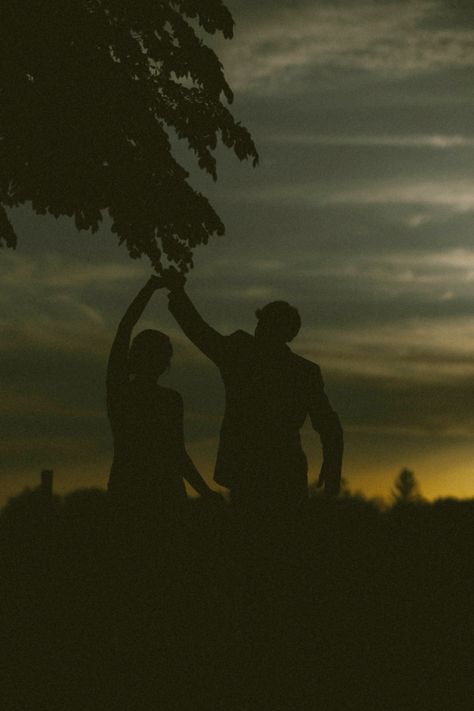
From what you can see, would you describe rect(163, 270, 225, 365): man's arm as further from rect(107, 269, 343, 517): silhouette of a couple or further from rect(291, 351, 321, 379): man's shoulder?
rect(291, 351, 321, 379): man's shoulder

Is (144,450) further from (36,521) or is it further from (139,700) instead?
(36,521)

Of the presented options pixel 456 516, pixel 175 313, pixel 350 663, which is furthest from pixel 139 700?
pixel 456 516

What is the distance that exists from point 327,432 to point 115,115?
9548 millimetres

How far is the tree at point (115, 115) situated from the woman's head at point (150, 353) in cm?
940

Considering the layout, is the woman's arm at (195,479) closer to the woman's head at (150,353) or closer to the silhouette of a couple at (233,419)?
the silhouette of a couple at (233,419)

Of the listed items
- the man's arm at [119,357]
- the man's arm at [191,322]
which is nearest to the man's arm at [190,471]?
the man's arm at [119,357]

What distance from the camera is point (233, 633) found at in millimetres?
7809

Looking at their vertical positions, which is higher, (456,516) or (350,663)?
(456,516)

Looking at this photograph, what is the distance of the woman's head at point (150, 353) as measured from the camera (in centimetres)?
755

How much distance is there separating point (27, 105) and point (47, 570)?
7.40 metres

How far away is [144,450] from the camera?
7574 millimetres

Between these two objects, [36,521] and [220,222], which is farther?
[220,222]

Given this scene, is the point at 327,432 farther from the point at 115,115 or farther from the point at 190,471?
the point at 115,115

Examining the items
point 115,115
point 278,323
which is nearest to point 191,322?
point 278,323
